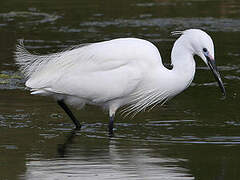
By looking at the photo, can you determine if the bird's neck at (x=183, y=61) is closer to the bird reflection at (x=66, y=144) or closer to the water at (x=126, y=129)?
the water at (x=126, y=129)

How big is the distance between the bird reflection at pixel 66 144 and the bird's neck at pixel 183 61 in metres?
1.29

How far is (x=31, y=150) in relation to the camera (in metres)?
7.31

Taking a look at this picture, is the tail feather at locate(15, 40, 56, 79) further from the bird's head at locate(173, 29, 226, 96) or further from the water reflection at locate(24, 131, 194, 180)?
the bird's head at locate(173, 29, 226, 96)

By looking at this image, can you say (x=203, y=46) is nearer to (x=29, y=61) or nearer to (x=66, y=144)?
(x=66, y=144)

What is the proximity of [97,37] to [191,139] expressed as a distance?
6313 mm

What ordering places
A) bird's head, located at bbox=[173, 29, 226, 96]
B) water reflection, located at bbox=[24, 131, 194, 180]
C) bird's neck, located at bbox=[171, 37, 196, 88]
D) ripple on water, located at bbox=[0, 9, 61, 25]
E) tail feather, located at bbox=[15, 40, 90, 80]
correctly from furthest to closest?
ripple on water, located at bbox=[0, 9, 61, 25] → tail feather, located at bbox=[15, 40, 90, 80] → bird's neck, located at bbox=[171, 37, 196, 88] → bird's head, located at bbox=[173, 29, 226, 96] → water reflection, located at bbox=[24, 131, 194, 180]

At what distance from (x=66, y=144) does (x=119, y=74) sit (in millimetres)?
951

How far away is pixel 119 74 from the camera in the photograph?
790 centimetres

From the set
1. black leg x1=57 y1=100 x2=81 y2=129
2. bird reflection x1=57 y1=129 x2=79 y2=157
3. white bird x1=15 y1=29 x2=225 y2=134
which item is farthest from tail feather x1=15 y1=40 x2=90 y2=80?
bird reflection x1=57 y1=129 x2=79 y2=157

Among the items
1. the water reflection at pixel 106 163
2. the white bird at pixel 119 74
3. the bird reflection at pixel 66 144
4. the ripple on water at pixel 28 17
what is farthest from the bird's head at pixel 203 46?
the ripple on water at pixel 28 17

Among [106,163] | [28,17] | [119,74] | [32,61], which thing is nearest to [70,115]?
[32,61]

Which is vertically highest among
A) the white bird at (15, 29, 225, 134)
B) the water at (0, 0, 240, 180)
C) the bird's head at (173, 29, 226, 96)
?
the bird's head at (173, 29, 226, 96)

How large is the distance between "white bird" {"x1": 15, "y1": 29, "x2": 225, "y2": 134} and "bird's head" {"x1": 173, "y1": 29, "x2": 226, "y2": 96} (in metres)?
0.01

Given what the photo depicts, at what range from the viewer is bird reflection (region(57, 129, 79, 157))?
731cm
